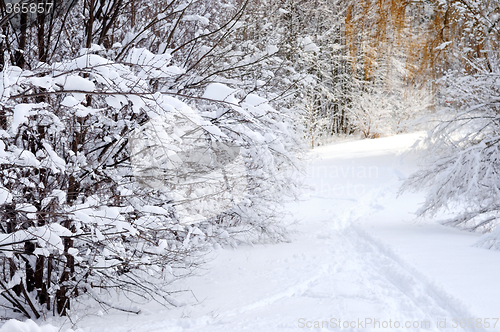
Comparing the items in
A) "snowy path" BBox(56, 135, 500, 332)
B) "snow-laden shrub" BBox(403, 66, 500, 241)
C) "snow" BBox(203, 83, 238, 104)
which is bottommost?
"snowy path" BBox(56, 135, 500, 332)

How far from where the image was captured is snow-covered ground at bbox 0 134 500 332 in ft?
10.8

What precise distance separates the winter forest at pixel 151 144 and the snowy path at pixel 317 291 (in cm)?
31

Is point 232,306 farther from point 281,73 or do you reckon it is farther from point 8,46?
point 281,73

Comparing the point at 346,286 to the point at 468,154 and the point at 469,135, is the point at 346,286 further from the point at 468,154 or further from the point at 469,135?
the point at 469,135

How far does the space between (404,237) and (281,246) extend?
2.01 metres

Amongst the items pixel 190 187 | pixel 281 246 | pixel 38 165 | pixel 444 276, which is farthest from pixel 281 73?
pixel 38 165

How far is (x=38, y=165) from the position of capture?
2.52 m

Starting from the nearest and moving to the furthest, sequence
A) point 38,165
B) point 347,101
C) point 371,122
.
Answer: point 38,165 < point 371,122 < point 347,101

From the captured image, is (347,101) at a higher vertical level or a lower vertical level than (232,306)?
higher

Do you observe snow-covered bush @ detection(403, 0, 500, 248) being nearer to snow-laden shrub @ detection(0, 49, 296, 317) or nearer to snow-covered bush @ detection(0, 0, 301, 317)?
snow-covered bush @ detection(0, 0, 301, 317)

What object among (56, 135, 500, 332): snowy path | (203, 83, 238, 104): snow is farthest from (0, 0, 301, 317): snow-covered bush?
(56, 135, 500, 332): snowy path

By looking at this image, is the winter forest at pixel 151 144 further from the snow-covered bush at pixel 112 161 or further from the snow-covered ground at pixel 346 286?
the snow-covered ground at pixel 346 286

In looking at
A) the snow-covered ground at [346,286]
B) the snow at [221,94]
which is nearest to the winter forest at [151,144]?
the snow at [221,94]

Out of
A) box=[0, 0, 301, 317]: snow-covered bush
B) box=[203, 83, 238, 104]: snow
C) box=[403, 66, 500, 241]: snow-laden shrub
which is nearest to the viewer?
box=[203, 83, 238, 104]: snow
